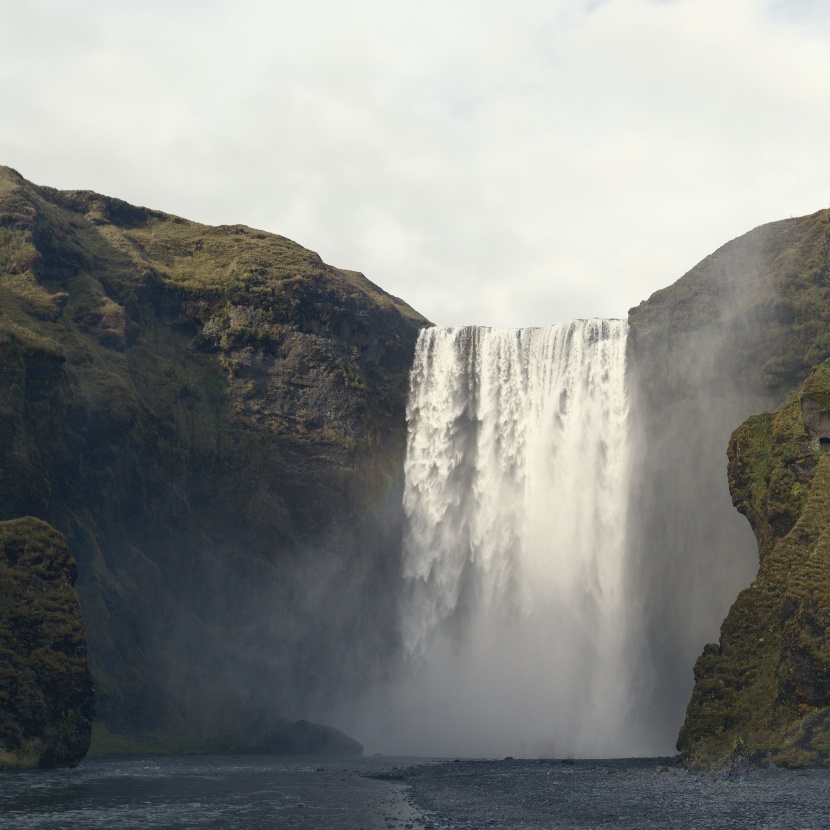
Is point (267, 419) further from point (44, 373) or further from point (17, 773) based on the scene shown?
point (17, 773)

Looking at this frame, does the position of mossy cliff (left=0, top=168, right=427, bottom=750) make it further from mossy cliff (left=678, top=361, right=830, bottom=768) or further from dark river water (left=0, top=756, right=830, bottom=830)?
mossy cliff (left=678, top=361, right=830, bottom=768)

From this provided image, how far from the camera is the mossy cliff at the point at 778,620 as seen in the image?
1454 inches

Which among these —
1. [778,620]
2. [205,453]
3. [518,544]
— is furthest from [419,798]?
[205,453]

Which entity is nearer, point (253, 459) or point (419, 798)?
point (419, 798)

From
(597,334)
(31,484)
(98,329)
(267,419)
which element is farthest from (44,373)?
(597,334)

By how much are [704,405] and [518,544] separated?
16901 millimetres

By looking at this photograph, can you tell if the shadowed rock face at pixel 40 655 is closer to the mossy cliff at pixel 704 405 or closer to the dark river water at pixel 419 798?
the dark river water at pixel 419 798

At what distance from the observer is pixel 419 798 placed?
35.5 m

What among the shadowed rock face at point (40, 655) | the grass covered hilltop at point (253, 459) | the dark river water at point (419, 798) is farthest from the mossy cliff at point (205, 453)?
the dark river water at point (419, 798)

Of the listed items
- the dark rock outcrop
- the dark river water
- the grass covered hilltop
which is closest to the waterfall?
the grass covered hilltop

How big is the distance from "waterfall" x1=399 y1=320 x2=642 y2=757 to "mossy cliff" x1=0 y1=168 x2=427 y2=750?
3.25 meters

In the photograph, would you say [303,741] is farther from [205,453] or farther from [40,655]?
[205,453]

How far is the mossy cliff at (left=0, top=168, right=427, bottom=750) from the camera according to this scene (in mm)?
62625

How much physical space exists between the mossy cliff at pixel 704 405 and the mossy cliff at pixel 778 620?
15286 mm
